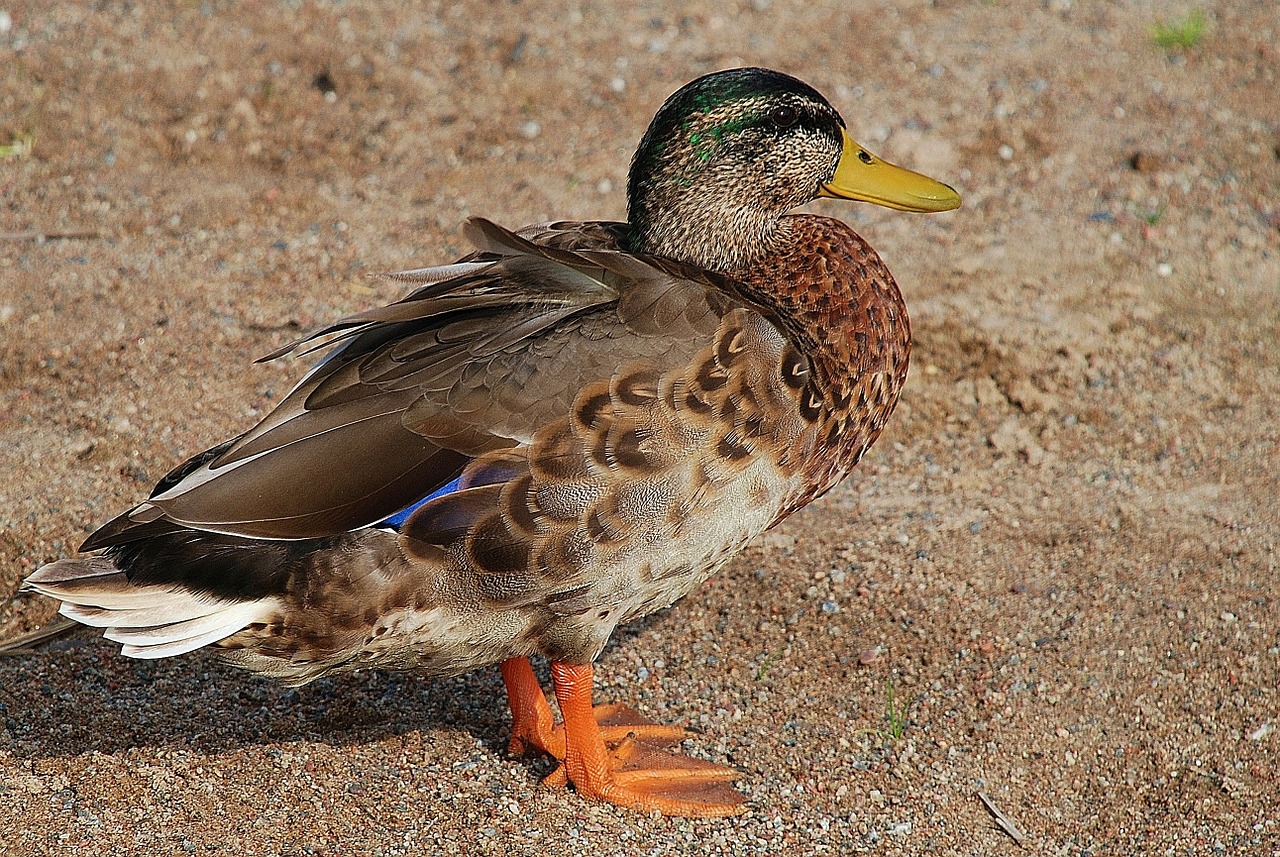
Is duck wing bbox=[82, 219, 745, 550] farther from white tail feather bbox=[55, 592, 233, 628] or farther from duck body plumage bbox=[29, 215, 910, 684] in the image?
white tail feather bbox=[55, 592, 233, 628]

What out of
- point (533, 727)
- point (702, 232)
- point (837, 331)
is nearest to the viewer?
point (837, 331)

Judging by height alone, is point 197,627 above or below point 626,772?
above

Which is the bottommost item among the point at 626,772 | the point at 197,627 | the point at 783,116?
the point at 626,772

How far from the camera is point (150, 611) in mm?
3137

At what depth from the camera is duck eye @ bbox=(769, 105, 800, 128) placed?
11.6ft

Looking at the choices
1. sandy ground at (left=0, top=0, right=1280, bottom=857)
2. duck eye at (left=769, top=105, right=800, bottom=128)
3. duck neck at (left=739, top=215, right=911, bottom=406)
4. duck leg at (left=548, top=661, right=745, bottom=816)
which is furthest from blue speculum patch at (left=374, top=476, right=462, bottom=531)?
duck eye at (left=769, top=105, right=800, bottom=128)

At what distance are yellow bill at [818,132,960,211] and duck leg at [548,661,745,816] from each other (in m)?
1.46

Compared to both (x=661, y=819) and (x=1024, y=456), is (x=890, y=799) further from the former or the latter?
(x=1024, y=456)

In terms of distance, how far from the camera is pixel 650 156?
3553 millimetres

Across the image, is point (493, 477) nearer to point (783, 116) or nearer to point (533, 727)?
point (533, 727)

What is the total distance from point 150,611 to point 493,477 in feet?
2.76

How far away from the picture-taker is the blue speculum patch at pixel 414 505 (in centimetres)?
308

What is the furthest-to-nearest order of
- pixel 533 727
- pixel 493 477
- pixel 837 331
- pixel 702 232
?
pixel 533 727, pixel 702 232, pixel 837 331, pixel 493 477

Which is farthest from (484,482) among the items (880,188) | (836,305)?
(880,188)
